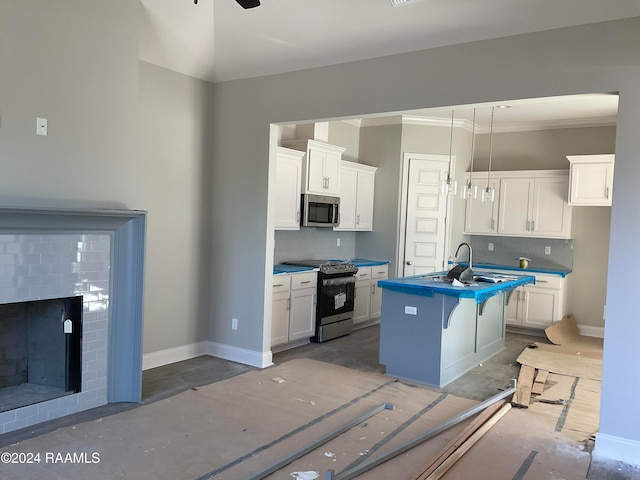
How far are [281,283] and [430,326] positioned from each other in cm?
171

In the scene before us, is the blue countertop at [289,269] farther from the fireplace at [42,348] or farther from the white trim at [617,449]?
the white trim at [617,449]

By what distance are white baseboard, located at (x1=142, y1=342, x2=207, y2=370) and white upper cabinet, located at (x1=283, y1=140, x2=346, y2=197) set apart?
7.26 ft

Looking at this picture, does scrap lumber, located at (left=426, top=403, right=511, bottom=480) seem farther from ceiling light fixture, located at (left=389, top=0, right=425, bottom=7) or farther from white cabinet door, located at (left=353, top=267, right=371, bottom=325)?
ceiling light fixture, located at (left=389, top=0, right=425, bottom=7)

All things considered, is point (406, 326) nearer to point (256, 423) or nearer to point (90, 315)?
point (256, 423)

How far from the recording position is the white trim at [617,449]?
313 centimetres

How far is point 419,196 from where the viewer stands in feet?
23.6

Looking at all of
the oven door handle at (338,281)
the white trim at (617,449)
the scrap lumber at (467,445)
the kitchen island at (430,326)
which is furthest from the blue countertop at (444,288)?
the white trim at (617,449)

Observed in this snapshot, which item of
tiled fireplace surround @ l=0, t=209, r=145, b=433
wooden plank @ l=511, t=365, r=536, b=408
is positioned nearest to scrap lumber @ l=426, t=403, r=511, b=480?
wooden plank @ l=511, t=365, r=536, b=408

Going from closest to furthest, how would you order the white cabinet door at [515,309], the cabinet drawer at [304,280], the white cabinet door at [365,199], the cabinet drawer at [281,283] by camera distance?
the cabinet drawer at [281,283] < the cabinet drawer at [304,280] < the white cabinet door at [515,309] < the white cabinet door at [365,199]

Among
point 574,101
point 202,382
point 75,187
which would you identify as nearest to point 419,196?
point 574,101

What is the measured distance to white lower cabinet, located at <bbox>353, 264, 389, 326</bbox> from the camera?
6.71m

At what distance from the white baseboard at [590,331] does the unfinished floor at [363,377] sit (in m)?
0.69

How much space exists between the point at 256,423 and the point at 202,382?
3.41 feet

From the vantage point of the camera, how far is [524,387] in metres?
4.45
